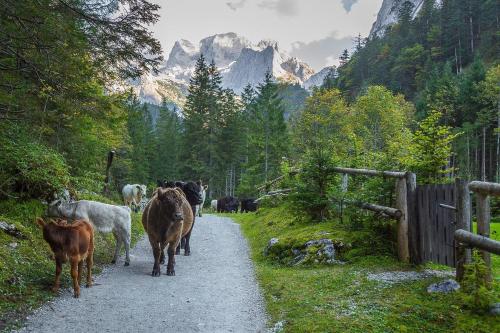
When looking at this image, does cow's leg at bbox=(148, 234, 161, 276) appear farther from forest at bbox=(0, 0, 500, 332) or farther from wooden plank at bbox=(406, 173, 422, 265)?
wooden plank at bbox=(406, 173, 422, 265)

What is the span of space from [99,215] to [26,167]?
6.28ft

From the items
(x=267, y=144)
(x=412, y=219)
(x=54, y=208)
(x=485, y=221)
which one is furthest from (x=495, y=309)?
(x=267, y=144)

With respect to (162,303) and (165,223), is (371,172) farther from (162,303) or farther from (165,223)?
(162,303)

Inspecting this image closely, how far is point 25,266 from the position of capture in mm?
7027

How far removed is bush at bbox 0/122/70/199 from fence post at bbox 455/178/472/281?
326 inches

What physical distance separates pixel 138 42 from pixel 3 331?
6.13 m

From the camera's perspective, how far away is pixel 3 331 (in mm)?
4895

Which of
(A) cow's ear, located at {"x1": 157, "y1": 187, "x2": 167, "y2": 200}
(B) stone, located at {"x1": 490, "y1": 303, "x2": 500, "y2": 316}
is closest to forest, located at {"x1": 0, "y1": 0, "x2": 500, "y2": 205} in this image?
(A) cow's ear, located at {"x1": 157, "y1": 187, "x2": 167, "y2": 200}

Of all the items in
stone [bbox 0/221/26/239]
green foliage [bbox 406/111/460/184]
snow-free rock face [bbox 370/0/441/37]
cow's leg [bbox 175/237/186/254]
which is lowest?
cow's leg [bbox 175/237/186/254]

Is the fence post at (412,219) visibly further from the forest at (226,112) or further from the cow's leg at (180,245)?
the cow's leg at (180,245)

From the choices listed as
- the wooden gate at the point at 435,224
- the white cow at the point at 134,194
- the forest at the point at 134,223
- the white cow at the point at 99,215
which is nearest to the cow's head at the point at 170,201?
the white cow at the point at 99,215

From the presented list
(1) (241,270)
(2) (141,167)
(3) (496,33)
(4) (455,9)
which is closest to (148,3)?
(1) (241,270)

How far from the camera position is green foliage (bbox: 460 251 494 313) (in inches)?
207

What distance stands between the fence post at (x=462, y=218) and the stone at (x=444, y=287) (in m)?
0.13
